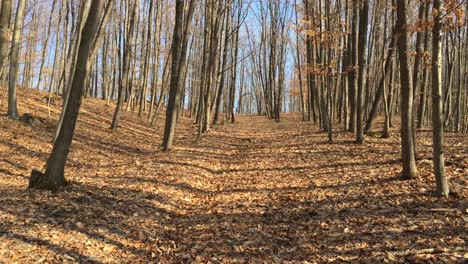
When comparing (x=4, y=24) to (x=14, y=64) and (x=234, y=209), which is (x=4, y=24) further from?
(x=234, y=209)

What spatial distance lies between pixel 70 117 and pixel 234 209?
12.0 feet

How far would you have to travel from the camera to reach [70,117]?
7.27m

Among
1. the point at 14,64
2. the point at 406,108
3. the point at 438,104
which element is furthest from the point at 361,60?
the point at 14,64

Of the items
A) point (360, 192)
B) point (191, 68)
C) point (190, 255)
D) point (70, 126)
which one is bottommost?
point (190, 255)

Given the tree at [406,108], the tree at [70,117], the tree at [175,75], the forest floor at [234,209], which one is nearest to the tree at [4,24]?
the forest floor at [234,209]

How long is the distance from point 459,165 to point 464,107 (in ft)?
48.5

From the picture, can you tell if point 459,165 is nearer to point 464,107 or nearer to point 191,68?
point 464,107

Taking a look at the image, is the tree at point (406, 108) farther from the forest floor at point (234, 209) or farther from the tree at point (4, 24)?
the tree at point (4, 24)

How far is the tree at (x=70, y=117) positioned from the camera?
7184 mm

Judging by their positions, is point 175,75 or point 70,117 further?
point 175,75

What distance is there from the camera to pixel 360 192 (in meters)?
7.52

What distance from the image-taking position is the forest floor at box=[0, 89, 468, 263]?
16.8 feet

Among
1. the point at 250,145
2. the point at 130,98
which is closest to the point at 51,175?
the point at 250,145

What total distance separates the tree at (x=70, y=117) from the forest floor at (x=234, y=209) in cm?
30
